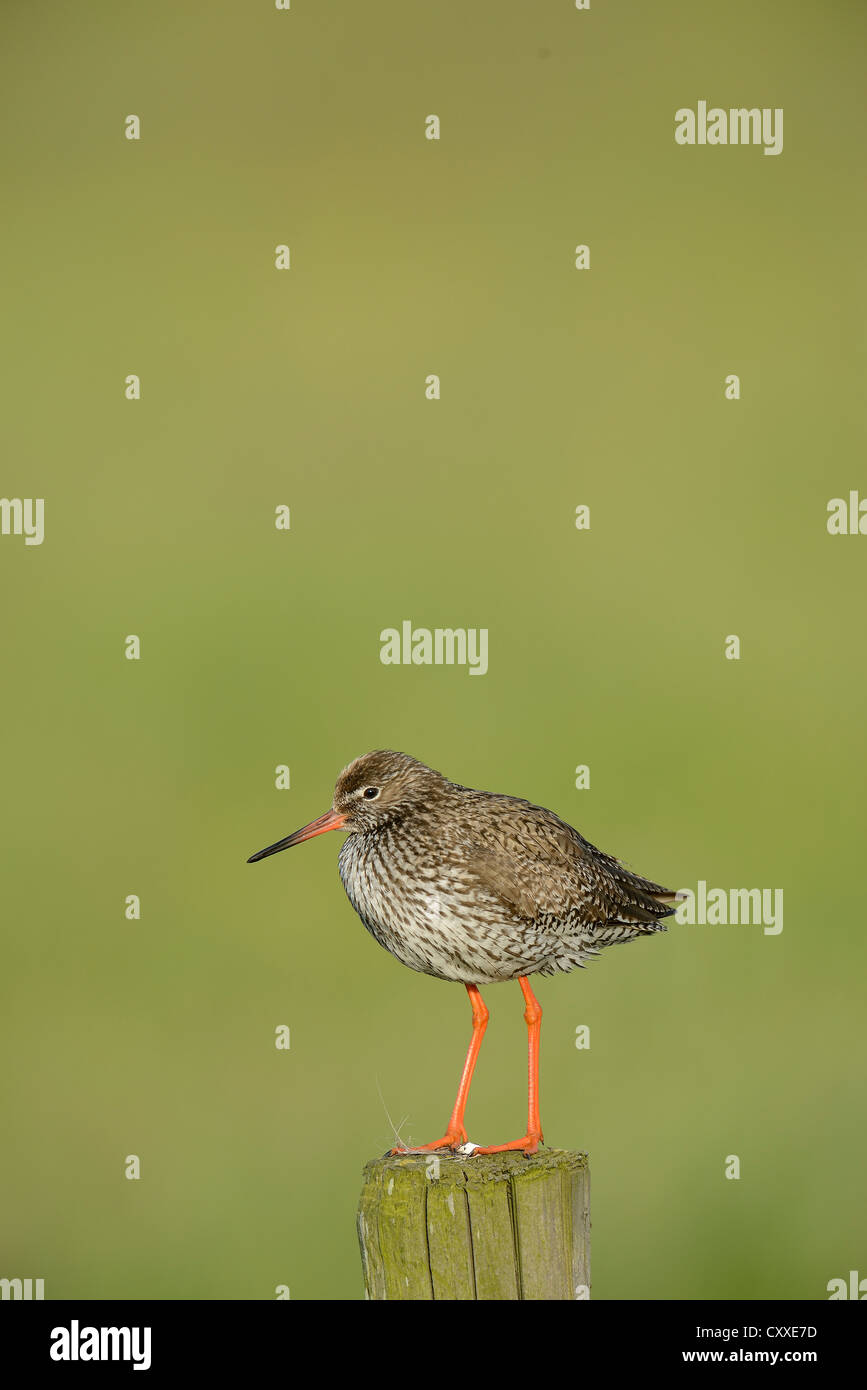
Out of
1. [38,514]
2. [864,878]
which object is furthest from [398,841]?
[38,514]

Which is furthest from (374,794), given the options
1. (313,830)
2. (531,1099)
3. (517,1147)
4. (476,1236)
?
(476,1236)

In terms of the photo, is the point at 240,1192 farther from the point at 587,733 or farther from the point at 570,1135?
the point at 587,733

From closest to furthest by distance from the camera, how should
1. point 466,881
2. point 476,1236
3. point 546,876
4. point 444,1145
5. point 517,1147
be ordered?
1. point 476,1236
2. point 517,1147
3. point 444,1145
4. point 466,881
5. point 546,876

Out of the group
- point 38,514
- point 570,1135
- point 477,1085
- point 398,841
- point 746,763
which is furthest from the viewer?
point 38,514

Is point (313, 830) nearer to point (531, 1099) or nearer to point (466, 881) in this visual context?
point (466, 881)

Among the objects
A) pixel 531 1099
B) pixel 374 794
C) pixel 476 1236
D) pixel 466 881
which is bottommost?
pixel 476 1236

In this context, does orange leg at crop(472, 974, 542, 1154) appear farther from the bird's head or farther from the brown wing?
the bird's head
